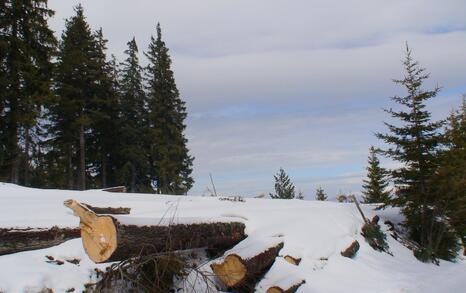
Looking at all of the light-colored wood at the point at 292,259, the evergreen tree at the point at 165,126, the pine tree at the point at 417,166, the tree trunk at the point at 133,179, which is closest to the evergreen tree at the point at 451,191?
the pine tree at the point at 417,166

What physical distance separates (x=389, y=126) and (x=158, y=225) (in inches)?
465

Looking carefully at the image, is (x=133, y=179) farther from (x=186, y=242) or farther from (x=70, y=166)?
(x=186, y=242)

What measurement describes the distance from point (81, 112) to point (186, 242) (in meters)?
29.7

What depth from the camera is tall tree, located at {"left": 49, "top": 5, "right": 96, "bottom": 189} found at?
112ft

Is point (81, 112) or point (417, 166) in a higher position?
point (81, 112)

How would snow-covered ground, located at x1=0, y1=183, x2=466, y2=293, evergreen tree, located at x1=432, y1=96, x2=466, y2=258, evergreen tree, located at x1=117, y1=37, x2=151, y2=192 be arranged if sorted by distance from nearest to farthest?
1. snow-covered ground, located at x1=0, y1=183, x2=466, y2=293
2. evergreen tree, located at x1=432, y1=96, x2=466, y2=258
3. evergreen tree, located at x1=117, y1=37, x2=151, y2=192

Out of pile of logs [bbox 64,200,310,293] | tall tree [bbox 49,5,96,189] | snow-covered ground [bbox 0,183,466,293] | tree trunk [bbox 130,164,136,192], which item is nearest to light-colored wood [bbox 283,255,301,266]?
pile of logs [bbox 64,200,310,293]

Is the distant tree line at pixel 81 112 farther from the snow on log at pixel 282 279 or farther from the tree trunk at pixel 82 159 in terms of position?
the snow on log at pixel 282 279

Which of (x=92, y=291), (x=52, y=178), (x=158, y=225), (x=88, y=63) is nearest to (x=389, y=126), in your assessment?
(x=158, y=225)

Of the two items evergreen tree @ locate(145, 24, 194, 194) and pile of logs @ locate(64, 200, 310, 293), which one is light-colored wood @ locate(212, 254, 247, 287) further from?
evergreen tree @ locate(145, 24, 194, 194)

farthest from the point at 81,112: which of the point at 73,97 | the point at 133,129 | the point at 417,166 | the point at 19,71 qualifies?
the point at 417,166

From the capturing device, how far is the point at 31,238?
767cm

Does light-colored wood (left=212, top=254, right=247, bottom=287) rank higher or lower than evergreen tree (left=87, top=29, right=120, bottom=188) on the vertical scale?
lower

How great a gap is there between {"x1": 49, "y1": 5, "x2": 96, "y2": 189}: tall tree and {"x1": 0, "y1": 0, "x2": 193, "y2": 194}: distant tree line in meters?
0.07
